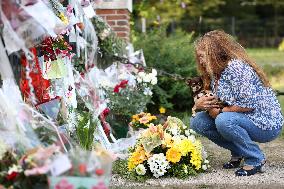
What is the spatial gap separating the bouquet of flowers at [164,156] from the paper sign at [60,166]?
5.61 feet

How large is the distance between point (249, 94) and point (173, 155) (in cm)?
76

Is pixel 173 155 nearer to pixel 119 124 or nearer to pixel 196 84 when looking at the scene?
pixel 196 84

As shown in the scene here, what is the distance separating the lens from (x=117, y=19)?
9.12 meters

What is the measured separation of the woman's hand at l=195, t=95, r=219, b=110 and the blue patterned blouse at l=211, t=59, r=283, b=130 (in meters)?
0.09

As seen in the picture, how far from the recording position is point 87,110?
22.4 feet

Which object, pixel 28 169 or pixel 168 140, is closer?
pixel 28 169

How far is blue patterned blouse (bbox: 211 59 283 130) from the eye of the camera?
5.21m

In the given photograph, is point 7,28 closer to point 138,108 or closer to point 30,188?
point 30,188

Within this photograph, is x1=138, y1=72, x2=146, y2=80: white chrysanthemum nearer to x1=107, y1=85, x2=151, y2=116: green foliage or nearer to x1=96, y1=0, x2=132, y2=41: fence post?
x1=107, y1=85, x2=151, y2=116: green foliage

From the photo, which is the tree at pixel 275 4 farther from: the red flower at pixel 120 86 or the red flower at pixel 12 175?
the red flower at pixel 12 175

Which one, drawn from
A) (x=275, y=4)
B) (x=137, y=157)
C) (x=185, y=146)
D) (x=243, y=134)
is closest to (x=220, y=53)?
(x=243, y=134)

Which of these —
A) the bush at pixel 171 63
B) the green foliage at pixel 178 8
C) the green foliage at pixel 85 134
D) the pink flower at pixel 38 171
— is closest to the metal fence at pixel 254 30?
the green foliage at pixel 178 8

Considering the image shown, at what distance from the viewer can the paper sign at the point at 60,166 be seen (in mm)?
3588

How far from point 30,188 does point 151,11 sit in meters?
11.3
